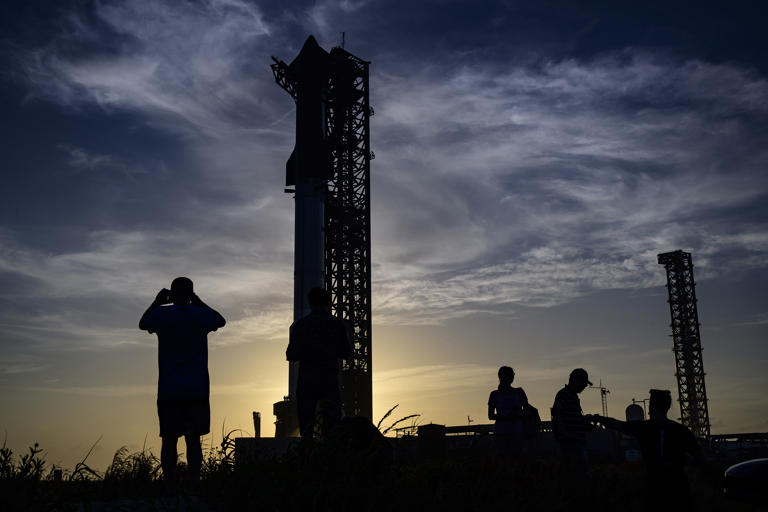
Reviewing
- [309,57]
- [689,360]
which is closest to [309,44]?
[309,57]

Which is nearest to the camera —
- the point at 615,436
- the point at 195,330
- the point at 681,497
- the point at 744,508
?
the point at 681,497

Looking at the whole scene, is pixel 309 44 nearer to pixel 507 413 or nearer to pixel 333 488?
pixel 507 413

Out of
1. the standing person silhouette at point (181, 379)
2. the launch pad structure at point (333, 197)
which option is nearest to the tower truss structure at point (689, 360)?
the launch pad structure at point (333, 197)

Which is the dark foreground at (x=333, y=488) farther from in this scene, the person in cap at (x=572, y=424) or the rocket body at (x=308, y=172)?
the rocket body at (x=308, y=172)

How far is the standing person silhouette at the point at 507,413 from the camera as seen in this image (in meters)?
9.59

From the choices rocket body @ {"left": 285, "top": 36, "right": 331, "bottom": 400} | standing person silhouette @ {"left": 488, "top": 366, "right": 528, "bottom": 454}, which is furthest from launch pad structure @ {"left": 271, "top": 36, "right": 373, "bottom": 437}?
standing person silhouette @ {"left": 488, "top": 366, "right": 528, "bottom": 454}

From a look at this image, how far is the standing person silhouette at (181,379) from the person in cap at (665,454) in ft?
12.3

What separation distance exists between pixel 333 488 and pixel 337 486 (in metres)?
0.03

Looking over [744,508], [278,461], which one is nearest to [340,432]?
[278,461]

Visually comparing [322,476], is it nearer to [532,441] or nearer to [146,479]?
[146,479]

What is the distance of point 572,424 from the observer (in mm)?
8039

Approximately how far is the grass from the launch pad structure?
3369cm

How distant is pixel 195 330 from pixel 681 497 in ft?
14.1

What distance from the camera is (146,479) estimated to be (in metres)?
7.01
